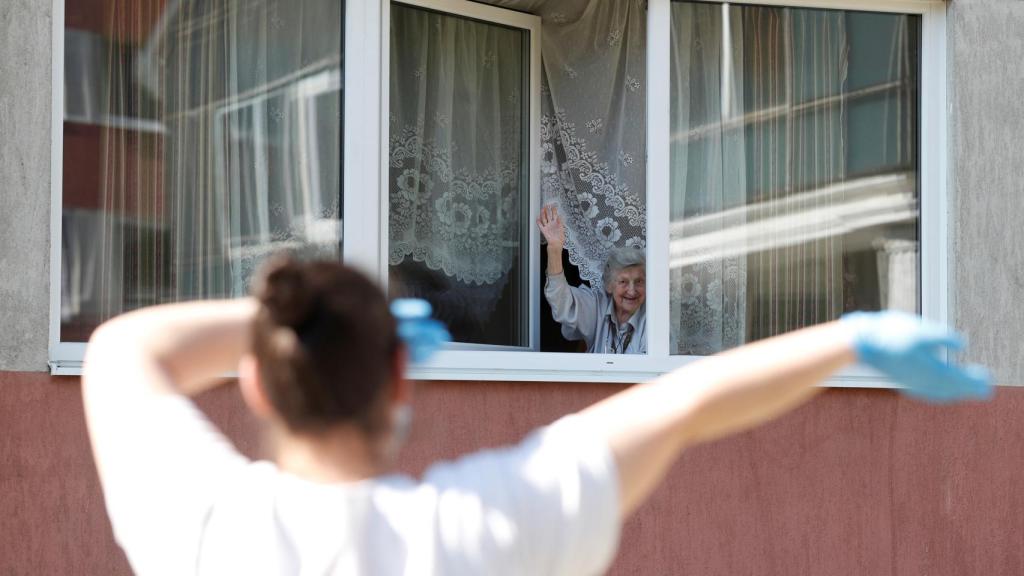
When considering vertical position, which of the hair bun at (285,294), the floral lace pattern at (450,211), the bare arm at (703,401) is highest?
the floral lace pattern at (450,211)

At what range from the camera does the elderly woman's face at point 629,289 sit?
570cm

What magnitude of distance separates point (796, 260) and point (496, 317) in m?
1.29

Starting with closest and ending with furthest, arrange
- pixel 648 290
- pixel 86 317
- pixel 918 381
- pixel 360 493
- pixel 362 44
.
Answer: pixel 360 493
pixel 918 381
pixel 86 317
pixel 362 44
pixel 648 290

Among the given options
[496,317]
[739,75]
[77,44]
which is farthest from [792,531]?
[77,44]

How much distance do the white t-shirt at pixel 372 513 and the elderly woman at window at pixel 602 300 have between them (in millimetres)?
4340

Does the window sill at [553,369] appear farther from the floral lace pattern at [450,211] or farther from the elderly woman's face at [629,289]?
the floral lace pattern at [450,211]

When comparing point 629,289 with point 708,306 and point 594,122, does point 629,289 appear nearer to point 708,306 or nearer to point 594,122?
point 708,306

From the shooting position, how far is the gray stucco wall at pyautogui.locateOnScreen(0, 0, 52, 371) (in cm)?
444

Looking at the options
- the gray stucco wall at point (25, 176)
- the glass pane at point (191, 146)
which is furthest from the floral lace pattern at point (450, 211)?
the gray stucco wall at point (25, 176)

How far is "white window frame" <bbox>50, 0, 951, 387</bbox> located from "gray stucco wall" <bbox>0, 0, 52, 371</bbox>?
0.05 metres

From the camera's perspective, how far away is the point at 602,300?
18.9 ft

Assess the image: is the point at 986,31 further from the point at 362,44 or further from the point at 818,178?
the point at 362,44

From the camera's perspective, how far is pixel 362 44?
16.7 ft

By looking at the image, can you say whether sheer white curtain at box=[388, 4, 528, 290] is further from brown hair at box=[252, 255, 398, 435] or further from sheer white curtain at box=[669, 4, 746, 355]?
brown hair at box=[252, 255, 398, 435]
